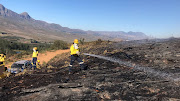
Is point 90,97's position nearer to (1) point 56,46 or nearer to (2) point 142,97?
(2) point 142,97

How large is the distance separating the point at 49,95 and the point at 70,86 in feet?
2.78

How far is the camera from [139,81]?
480 cm

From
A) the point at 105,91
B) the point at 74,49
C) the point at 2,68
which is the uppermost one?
the point at 74,49

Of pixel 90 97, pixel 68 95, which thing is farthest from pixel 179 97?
pixel 68 95

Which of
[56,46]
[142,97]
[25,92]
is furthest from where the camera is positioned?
[56,46]

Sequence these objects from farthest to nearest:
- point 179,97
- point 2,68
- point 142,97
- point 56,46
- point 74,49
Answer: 1. point 56,46
2. point 2,68
3. point 74,49
4. point 142,97
5. point 179,97

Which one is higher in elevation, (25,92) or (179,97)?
(179,97)

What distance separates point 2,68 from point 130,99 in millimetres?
8712

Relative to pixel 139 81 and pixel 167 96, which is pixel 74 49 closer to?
pixel 139 81

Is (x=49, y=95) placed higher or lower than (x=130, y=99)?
lower

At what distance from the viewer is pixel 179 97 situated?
11.4 ft

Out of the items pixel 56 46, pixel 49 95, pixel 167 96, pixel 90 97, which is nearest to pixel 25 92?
pixel 49 95

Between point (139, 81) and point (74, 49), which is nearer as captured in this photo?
point (139, 81)

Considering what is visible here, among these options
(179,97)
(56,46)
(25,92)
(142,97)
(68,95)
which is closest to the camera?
(179,97)
